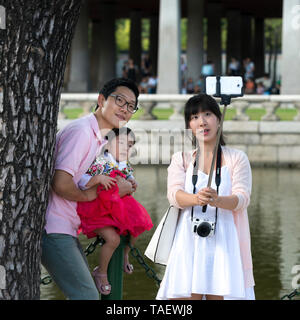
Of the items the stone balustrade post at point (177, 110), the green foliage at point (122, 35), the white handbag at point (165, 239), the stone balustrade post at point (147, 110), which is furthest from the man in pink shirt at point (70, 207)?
the green foliage at point (122, 35)

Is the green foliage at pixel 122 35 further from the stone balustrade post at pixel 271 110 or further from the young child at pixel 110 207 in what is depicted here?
the young child at pixel 110 207

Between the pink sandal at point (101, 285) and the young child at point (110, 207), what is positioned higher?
the young child at point (110, 207)

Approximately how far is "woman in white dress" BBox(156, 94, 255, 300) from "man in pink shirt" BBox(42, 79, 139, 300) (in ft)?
2.37

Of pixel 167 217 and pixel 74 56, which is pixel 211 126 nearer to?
pixel 167 217

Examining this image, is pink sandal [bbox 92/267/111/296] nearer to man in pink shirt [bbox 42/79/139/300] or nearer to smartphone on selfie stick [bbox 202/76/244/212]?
man in pink shirt [bbox 42/79/139/300]

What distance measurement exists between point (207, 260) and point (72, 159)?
116cm

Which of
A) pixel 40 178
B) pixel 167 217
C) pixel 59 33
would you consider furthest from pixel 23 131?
pixel 167 217

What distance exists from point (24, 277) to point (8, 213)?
40 centimetres

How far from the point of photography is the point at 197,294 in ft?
16.5

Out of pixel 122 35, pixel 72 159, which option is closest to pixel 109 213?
pixel 72 159

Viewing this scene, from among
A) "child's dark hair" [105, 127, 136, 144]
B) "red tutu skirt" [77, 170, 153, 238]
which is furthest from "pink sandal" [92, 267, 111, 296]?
"child's dark hair" [105, 127, 136, 144]

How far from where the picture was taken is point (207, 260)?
16.4 ft

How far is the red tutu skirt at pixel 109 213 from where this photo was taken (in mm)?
4652

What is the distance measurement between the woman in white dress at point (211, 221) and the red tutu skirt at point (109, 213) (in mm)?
366
